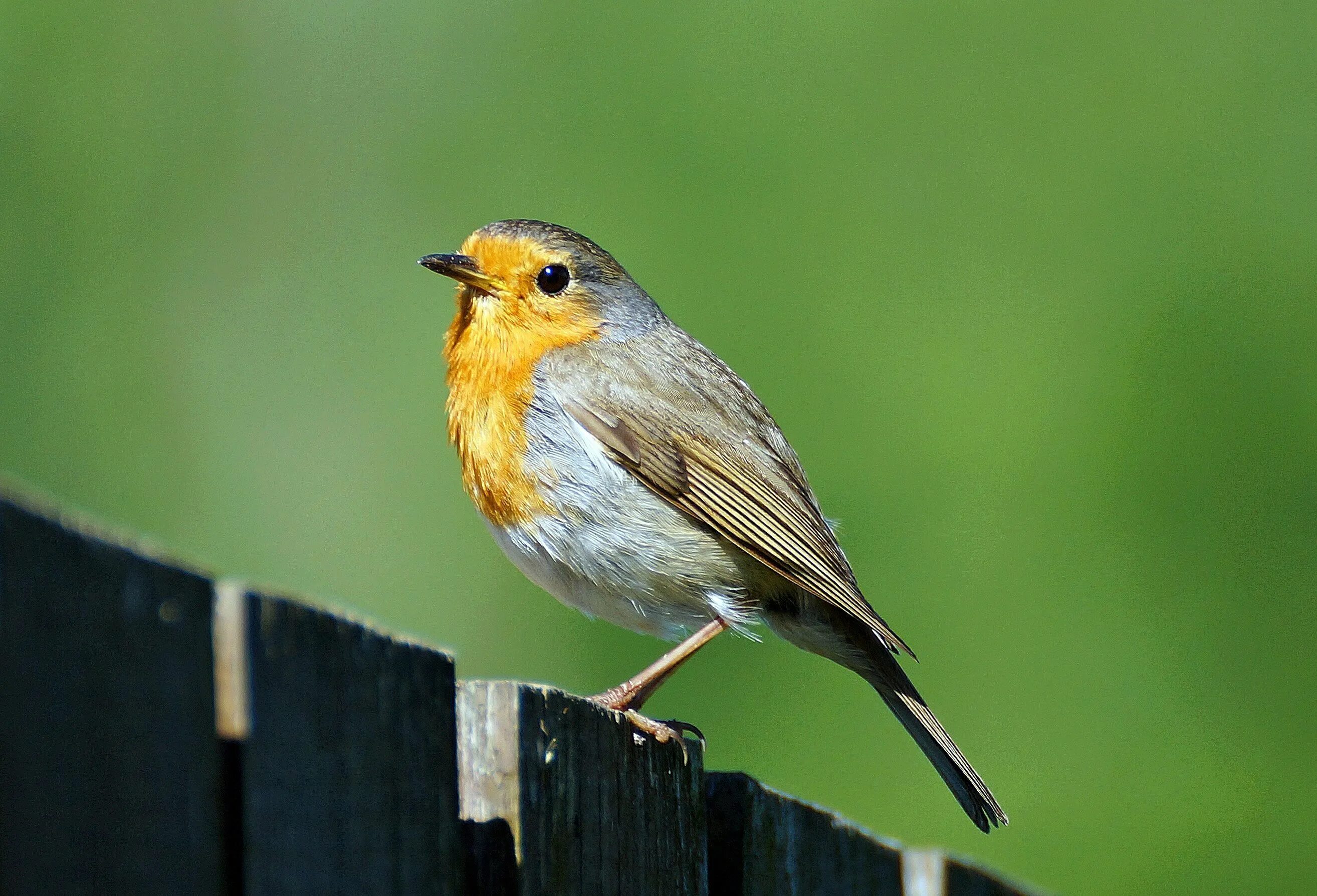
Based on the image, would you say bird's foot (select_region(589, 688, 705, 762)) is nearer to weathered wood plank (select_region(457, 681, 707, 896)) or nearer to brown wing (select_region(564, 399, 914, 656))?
weathered wood plank (select_region(457, 681, 707, 896))

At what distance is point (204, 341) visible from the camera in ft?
21.2

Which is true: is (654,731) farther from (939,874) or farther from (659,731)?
(939,874)

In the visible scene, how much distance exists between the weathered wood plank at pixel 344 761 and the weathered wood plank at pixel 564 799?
0.11 meters

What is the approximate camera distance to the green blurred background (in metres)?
5.48

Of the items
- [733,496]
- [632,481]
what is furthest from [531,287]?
[733,496]

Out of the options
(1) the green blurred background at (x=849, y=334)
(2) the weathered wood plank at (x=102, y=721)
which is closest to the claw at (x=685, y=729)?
(2) the weathered wood plank at (x=102, y=721)

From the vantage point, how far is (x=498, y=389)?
12.1 ft

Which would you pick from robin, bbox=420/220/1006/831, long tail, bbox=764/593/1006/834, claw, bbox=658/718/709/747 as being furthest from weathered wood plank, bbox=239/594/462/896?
long tail, bbox=764/593/1006/834

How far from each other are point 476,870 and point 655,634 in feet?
7.15

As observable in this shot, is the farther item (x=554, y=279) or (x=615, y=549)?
(x=554, y=279)

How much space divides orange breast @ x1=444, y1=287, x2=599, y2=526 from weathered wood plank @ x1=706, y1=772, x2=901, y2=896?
1243mm

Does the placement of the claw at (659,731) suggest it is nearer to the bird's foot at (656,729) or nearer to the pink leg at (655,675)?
the bird's foot at (656,729)

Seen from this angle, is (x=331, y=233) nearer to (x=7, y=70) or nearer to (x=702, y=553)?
(x=7, y=70)

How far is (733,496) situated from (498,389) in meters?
0.65
